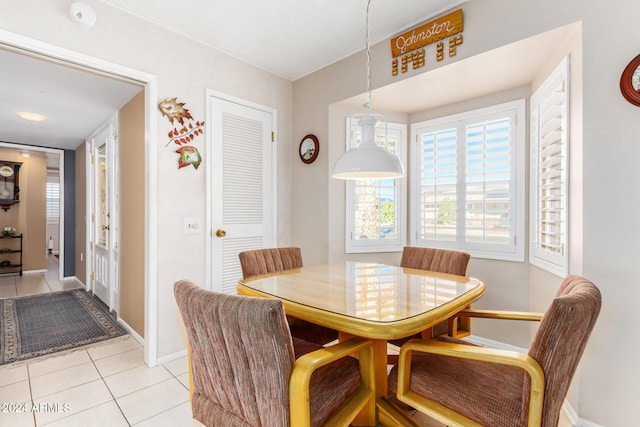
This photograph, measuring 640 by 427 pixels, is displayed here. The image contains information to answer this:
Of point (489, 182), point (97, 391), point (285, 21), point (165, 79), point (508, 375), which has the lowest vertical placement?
point (97, 391)

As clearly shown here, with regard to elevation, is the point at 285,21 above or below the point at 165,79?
above

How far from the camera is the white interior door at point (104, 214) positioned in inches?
142

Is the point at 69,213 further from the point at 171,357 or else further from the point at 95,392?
the point at 95,392

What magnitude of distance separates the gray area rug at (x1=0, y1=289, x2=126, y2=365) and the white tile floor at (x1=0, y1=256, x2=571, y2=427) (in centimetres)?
25

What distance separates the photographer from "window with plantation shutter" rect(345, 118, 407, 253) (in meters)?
3.21

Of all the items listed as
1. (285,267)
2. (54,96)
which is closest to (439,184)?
(285,267)

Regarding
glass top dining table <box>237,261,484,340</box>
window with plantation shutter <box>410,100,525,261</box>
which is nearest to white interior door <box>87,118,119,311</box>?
glass top dining table <box>237,261,484,340</box>

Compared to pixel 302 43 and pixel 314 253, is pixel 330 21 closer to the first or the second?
pixel 302 43

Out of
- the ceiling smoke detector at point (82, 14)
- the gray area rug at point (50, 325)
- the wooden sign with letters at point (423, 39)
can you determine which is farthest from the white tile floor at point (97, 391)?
the wooden sign with letters at point (423, 39)

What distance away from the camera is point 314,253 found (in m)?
3.28

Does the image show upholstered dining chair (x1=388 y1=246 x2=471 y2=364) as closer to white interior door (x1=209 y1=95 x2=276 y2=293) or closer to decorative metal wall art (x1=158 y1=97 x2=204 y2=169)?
white interior door (x1=209 y1=95 x2=276 y2=293)

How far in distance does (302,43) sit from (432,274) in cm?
221

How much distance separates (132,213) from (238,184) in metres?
1.05

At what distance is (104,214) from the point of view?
4.17m
